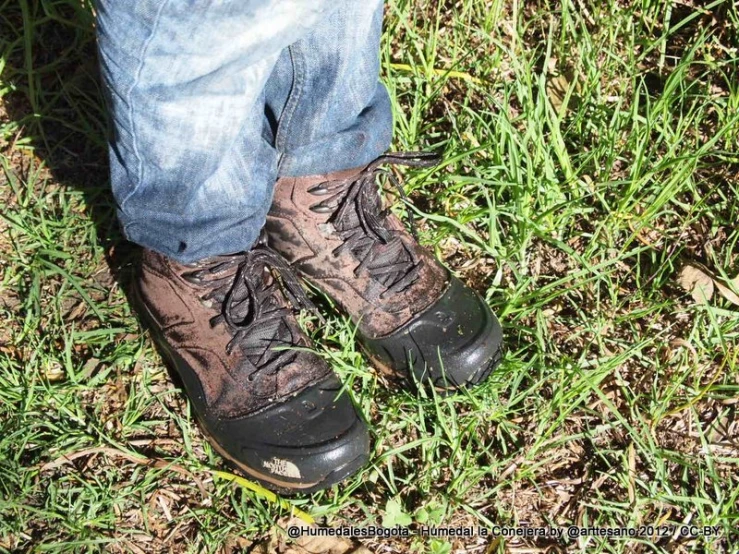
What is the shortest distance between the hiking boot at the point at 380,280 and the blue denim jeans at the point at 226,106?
2.7 inches

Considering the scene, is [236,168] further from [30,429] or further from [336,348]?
[30,429]

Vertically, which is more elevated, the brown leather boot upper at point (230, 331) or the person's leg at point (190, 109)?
the person's leg at point (190, 109)

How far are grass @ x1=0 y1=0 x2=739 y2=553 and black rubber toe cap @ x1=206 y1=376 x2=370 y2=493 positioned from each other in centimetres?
8

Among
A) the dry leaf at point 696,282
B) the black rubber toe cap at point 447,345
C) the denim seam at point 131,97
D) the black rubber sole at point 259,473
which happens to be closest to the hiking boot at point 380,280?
the black rubber toe cap at point 447,345

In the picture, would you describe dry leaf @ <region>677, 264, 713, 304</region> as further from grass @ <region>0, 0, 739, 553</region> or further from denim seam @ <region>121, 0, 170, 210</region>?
denim seam @ <region>121, 0, 170, 210</region>

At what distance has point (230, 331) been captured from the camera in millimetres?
1619

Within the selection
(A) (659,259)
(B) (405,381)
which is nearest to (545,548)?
(B) (405,381)

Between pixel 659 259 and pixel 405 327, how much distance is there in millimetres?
744

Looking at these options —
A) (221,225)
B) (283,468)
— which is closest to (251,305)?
(221,225)

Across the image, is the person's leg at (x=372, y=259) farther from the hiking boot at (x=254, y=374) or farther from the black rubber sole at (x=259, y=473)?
the black rubber sole at (x=259, y=473)

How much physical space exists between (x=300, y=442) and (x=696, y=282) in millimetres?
1051

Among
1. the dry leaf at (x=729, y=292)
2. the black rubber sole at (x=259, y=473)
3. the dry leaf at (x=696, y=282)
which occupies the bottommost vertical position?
the dry leaf at (x=729, y=292)

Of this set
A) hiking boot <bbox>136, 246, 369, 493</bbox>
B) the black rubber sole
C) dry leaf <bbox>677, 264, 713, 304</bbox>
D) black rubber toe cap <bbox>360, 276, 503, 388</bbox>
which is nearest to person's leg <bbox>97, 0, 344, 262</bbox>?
hiking boot <bbox>136, 246, 369, 493</bbox>

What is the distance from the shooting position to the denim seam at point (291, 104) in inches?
57.0
